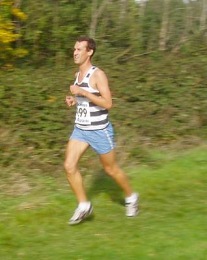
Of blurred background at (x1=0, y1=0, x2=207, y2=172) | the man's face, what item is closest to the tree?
blurred background at (x1=0, y1=0, x2=207, y2=172)

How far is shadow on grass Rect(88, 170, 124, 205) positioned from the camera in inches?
324

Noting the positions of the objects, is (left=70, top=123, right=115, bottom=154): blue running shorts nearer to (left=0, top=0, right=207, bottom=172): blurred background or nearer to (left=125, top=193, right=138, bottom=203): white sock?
(left=125, top=193, right=138, bottom=203): white sock

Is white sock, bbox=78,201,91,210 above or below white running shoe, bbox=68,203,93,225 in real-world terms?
above

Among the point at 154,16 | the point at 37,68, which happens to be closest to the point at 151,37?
the point at 154,16

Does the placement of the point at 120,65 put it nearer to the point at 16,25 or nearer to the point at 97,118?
the point at 16,25

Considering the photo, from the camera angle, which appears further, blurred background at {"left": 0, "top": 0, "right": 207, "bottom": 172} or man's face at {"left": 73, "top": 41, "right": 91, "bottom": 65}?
blurred background at {"left": 0, "top": 0, "right": 207, "bottom": 172}

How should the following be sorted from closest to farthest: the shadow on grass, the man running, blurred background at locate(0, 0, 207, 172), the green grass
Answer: the green grass, the man running, the shadow on grass, blurred background at locate(0, 0, 207, 172)

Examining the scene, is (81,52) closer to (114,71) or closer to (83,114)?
(83,114)

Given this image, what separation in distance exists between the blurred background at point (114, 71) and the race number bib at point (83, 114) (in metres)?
Result: 2.14

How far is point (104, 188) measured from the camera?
28.0ft

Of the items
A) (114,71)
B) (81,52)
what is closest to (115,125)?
(114,71)

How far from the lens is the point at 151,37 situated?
12914 millimetres

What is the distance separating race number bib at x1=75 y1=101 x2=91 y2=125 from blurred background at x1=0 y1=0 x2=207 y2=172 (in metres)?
2.14

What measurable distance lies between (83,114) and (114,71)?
5.09m
